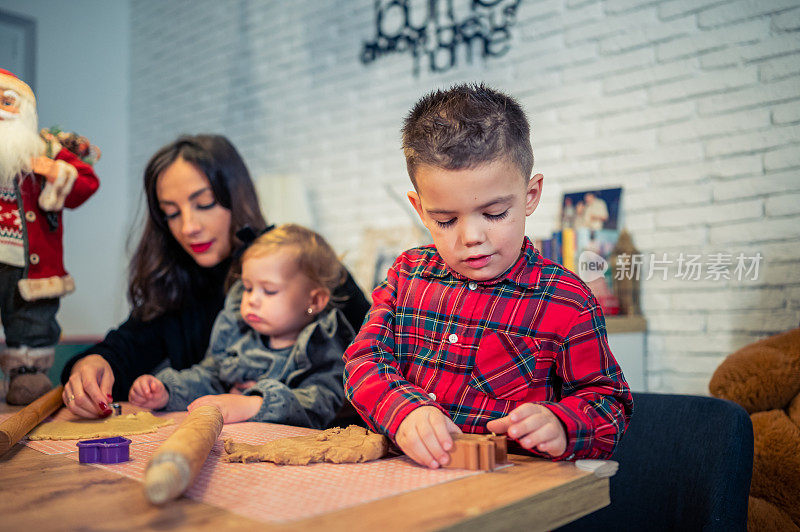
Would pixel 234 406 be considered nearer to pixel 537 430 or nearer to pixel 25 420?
pixel 25 420

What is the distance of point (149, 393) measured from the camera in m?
1.27

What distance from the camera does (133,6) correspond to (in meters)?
4.66

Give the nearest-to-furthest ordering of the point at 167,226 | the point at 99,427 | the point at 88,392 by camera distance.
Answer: the point at 99,427, the point at 88,392, the point at 167,226

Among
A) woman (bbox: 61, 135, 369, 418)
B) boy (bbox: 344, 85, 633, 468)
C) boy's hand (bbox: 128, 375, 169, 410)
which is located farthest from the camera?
woman (bbox: 61, 135, 369, 418)

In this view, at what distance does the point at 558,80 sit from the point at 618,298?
932mm

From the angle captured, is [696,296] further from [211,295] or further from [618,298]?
[211,295]

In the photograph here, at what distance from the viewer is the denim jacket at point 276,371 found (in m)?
1.19

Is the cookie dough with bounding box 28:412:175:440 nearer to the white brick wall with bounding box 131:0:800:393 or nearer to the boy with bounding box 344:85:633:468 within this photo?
the boy with bounding box 344:85:633:468

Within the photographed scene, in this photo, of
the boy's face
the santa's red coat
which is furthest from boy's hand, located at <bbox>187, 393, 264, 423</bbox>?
the santa's red coat

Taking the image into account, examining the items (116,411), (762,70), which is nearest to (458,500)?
(116,411)

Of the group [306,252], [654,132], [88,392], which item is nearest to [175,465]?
[88,392]

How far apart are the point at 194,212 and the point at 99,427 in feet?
2.46

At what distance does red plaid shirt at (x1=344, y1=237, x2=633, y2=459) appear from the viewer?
882 millimetres

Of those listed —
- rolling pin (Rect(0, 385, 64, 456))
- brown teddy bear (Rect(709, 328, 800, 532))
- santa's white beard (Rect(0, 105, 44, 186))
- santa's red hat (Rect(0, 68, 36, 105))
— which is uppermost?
santa's red hat (Rect(0, 68, 36, 105))
